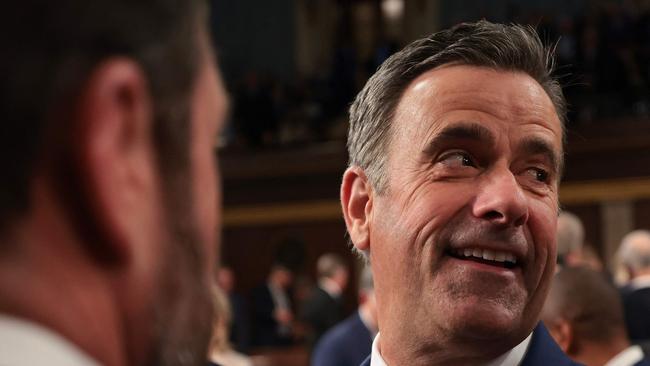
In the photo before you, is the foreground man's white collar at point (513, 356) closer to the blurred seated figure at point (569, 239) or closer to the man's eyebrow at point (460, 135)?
the man's eyebrow at point (460, 135)

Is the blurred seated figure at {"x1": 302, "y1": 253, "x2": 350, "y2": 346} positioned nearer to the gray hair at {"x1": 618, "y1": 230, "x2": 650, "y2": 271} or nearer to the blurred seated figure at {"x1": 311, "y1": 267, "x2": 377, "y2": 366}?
the blurred seated figure at {"x1": 311, "y1": 267, "x2": 377, "y2": 366}

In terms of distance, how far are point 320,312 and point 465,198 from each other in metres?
6.95

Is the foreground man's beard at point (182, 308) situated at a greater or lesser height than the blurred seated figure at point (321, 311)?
greater

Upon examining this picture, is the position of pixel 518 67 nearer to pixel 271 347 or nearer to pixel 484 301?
pixel 484 301

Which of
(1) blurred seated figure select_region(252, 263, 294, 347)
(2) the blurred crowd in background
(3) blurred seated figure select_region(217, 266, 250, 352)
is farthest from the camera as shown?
(2) the blurred crowd in background

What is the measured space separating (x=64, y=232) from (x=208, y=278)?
0.13 metres

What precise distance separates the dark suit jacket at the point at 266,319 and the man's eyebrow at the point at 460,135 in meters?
8.99

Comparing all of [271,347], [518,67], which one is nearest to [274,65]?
[271,347]

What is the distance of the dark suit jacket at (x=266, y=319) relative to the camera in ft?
34.7

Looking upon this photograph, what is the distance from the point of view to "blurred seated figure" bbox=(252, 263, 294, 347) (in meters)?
10.5

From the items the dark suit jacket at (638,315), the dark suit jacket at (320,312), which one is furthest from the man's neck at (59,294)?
the dark suit jacket at (320,312)

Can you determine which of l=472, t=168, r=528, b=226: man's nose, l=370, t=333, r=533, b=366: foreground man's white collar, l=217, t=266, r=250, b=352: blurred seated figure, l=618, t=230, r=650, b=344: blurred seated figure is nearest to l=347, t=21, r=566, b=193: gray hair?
l=472, t=168, r=528, b=226: man's nose

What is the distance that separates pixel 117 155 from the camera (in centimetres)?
65

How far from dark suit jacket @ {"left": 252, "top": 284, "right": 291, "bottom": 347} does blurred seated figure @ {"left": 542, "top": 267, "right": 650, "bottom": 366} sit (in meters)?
7.40
